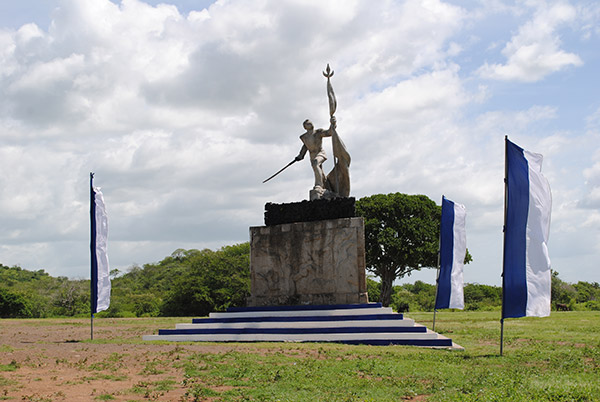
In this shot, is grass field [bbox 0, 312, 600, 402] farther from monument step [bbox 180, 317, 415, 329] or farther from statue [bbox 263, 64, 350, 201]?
statue [bbox 263, 64, 350, 201]

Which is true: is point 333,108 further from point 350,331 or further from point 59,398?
point 59,398

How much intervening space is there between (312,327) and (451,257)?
445 cm

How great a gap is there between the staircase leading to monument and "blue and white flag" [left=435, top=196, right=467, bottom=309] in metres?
2.05

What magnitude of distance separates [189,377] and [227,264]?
1113 inches

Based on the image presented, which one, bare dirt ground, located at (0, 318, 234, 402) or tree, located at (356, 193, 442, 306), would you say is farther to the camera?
tree, located at (356, 193, 442, 306)

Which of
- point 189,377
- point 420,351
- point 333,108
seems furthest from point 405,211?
point 189,377

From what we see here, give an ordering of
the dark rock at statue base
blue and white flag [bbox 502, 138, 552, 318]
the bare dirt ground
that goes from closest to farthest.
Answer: the bare dirt ground, blue and white flag [bbox 502, 138, 552, 318], the dark rock at statue base

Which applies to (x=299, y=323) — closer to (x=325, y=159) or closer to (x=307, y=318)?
(x=307, y=318)

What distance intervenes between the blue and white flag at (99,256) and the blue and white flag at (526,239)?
1000 centimetres

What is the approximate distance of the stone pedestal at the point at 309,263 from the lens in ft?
55.7

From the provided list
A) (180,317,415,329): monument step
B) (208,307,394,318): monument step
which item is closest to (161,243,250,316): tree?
(208,307,394,318): monument step

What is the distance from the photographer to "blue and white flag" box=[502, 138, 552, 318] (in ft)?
36.5

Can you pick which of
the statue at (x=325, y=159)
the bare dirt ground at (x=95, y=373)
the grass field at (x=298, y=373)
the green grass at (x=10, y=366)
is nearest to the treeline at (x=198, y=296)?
the statue at (x=325, y=159)

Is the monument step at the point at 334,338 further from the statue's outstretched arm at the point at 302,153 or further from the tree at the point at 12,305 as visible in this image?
the tree at the point at 12,305
